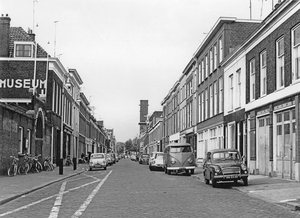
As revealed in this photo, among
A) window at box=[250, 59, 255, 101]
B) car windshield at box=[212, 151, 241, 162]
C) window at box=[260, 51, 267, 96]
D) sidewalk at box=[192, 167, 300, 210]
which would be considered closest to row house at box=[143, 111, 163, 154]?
window at box=[250, 59, 255, 101]

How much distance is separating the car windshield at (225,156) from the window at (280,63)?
472cm

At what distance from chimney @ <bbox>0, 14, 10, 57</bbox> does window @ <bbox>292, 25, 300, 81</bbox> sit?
27.0 meters

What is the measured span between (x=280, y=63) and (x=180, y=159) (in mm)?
10963

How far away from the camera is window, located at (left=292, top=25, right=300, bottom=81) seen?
65.3 feet

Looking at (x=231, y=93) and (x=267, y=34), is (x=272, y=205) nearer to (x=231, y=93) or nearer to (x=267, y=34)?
(x=267, y=34)

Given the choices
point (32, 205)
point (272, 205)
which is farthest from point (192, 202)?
point (32, 205)

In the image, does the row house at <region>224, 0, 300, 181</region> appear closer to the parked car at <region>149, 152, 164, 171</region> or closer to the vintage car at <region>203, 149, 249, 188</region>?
the vintage car at <region>203, 149, 249, 188</region>

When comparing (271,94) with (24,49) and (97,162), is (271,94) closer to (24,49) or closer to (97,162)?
(97,162)

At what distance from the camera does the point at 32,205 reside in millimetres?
12945

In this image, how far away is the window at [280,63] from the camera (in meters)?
22.1

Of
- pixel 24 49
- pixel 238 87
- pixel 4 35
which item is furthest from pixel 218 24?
pixel 4 35

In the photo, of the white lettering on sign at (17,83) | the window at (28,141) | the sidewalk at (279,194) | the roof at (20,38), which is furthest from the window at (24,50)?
the sidewalk at (279,194)

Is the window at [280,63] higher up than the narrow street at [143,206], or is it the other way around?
the window at [280,63]

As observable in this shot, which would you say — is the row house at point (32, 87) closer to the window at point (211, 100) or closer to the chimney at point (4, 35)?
the chimney at point (4, 35)
